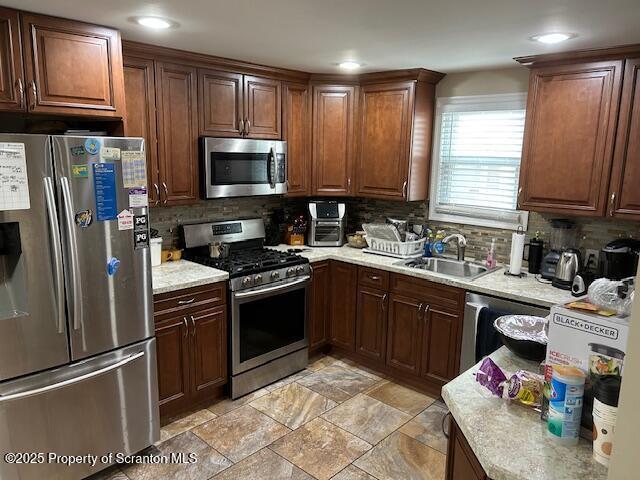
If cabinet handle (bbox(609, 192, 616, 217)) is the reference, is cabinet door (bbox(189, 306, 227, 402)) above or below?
below

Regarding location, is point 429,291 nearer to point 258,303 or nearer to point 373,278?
point 373,278

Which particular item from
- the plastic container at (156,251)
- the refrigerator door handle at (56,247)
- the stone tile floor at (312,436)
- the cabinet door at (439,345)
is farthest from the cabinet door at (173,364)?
the cabinet door at (439,345)

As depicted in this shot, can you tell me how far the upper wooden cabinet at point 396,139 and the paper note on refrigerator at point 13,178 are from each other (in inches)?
99.7

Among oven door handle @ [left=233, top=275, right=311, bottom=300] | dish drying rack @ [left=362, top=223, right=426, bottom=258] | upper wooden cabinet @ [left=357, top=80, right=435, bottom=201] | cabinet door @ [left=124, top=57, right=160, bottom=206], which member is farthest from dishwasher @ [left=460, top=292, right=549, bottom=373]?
cabinet door @ [left=124, top=57, right=160, bottom=206]

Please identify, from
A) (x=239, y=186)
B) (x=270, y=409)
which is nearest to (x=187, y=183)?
(x=239, y=186)

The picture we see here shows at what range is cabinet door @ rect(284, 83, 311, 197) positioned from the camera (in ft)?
12.3

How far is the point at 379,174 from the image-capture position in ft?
12.6

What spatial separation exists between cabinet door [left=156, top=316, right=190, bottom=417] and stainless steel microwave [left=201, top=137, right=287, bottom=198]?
967 millimetres

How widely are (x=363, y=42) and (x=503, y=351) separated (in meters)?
1.86

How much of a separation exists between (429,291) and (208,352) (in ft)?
5.04

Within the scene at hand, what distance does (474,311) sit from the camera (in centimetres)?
Answer: 298

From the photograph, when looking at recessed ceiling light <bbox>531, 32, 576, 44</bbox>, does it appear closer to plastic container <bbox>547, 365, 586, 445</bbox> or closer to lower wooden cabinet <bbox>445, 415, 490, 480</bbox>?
plastic container <bbox>547, 365, 586, 445</bbox>

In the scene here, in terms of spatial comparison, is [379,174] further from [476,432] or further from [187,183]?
[476,432]

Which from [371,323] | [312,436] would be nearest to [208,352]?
[312,436]
